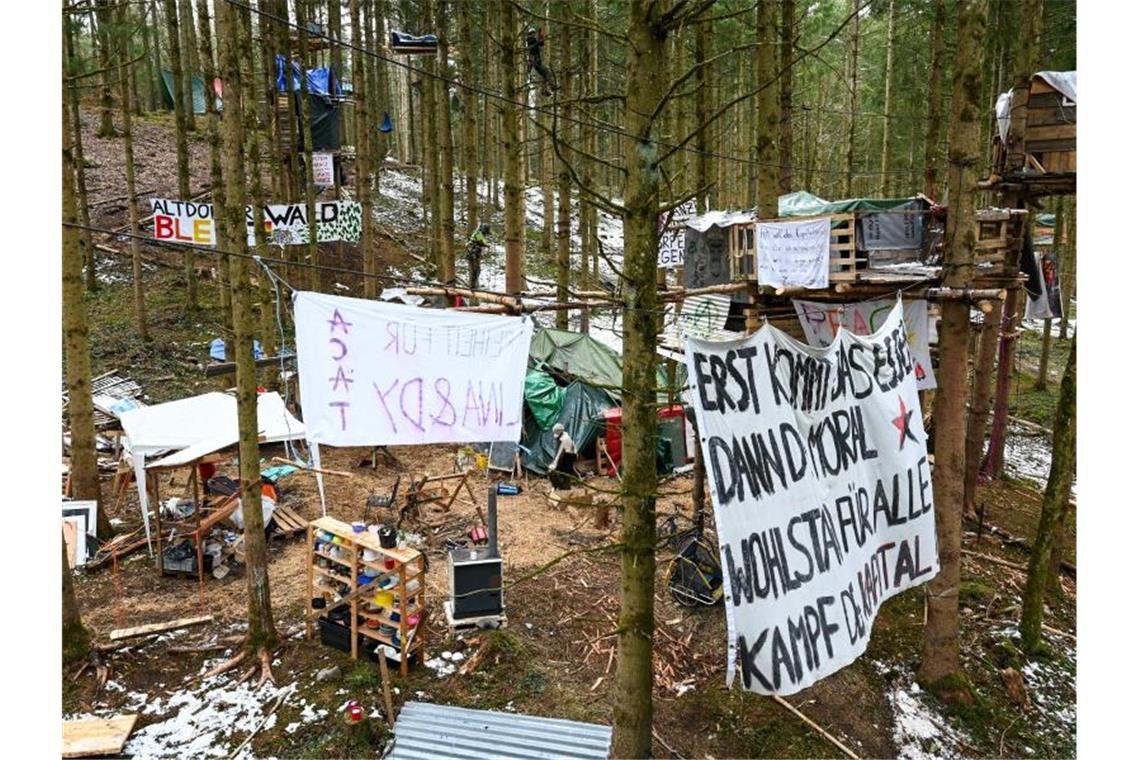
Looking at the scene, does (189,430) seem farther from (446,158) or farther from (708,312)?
(708,312)

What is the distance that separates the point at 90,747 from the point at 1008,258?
40.8 ft

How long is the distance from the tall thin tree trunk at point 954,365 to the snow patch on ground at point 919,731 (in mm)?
357

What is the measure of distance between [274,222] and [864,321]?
932cm

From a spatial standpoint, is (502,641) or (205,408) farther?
(205,408)

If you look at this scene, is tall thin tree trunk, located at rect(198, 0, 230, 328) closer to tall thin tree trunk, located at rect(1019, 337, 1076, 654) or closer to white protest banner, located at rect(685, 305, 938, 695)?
white protest banner, located at rect(685, 305, 938, 695)

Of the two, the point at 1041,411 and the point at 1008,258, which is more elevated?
the point at 1008,258

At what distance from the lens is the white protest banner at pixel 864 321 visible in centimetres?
1024

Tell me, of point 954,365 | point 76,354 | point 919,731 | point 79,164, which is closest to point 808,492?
point 954,365

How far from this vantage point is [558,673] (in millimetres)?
8055

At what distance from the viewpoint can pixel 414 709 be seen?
20.4 feet

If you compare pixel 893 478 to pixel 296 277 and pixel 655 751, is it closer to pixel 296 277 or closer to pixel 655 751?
pixel 655 751

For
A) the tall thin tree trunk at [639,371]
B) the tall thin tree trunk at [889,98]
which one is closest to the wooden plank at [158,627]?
the tall thin tree trunk at [639,371]

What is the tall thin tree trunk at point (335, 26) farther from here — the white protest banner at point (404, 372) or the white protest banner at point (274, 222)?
the white protest banner at point (404, 372)

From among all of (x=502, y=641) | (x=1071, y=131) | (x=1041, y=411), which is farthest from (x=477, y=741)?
(x=1041, y=411)
